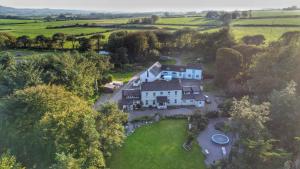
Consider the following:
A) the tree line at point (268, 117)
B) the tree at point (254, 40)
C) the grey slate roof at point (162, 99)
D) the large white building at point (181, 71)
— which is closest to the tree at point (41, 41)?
the large white building at point (181, 71)

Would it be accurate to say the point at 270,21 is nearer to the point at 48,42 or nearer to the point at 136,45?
the point at 136,45

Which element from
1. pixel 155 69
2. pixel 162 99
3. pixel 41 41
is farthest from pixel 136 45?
pixel 41 41

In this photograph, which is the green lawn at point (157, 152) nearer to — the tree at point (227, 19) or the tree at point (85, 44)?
the tree at point (85, 44)

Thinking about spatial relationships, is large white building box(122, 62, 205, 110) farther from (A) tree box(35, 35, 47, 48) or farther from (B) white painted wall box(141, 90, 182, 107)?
(A) tree box(35, 35, 47, 48)

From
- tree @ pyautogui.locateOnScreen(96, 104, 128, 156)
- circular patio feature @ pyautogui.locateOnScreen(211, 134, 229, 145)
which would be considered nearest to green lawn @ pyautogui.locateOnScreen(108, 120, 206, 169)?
tree @ pyautogui.locateOnScreen(96, 104, 128, 156)

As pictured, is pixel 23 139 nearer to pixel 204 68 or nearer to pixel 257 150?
pixel 257 150

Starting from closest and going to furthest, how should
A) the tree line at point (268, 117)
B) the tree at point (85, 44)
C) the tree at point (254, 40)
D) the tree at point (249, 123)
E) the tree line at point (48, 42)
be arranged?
1. the tree line at point (268, 117)
2. the tree at point (249, 123)
3. the tree at point (254, 40)
4. the tree at point (85, 44)
5. the tree line at point (48, 42)

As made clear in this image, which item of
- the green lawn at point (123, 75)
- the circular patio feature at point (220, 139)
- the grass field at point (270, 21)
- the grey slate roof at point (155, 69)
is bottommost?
the circular patio feature at point (220, 139)
